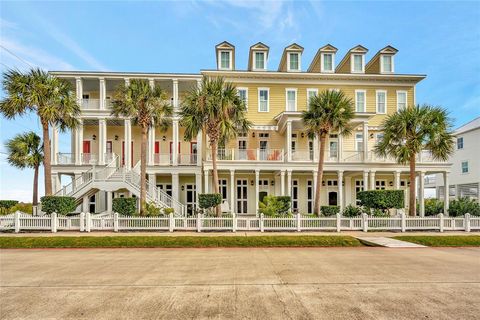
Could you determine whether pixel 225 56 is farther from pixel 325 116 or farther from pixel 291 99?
pixel 325 116

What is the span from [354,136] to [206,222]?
16688 mm

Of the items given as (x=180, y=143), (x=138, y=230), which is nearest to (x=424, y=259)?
(x=138, y=230)

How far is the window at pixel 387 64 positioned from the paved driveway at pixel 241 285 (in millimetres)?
19592

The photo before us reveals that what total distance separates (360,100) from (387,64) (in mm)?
4233

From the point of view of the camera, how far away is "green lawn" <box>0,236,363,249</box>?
12086 millimetres

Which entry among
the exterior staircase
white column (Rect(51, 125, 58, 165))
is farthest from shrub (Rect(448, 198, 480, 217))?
white column (Rect(51, 125, 58, 165))

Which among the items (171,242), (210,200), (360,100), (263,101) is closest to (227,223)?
(210,200)

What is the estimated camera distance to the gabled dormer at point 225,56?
24859 millimetres

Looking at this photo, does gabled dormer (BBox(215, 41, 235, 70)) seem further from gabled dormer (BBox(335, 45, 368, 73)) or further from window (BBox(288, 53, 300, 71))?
gabled dormer (BBox(335, 45, 368, 73))

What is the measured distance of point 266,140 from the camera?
82.6 feet

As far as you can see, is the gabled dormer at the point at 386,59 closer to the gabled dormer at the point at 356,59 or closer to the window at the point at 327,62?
the gabled dormer at the point at 356,59

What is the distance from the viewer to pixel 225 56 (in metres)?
25.0

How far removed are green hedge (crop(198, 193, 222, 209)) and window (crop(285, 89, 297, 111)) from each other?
1194cm

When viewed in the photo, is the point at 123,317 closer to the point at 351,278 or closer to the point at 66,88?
the point at 351,278
